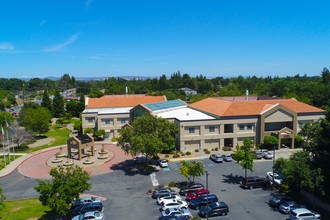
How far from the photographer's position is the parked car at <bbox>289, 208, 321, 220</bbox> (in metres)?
29.5

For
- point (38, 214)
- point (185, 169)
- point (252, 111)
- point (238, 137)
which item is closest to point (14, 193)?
point (38, 214)

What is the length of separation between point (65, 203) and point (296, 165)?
27.0 m

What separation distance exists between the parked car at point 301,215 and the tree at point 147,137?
21919 mm

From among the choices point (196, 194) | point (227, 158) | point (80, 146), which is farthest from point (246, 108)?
point (80, 146)

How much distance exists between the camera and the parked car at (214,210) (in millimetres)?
31250

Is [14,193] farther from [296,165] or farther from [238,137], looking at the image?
[238,137]

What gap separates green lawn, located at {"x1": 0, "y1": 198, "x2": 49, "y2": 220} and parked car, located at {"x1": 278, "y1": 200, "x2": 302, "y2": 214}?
28.5 metres

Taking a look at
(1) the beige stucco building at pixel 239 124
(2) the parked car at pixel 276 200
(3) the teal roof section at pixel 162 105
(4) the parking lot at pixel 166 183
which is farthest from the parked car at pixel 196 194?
(3) the teal roof section at pixel 162 105

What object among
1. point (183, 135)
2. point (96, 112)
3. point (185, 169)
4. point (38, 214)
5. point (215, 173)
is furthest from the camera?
point (96, 112)

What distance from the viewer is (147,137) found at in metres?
45.4

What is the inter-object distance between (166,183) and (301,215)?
62.3 ft

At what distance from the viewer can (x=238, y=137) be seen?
2377 inches

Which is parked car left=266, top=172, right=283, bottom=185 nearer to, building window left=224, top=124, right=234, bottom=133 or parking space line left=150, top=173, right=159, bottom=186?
parking space line left=150, top=173, right=159, bottom=186


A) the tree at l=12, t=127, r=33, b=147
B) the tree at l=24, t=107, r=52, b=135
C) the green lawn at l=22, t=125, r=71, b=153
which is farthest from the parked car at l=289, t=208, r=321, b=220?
the tree at l=24, t=107, r=52, b=135
